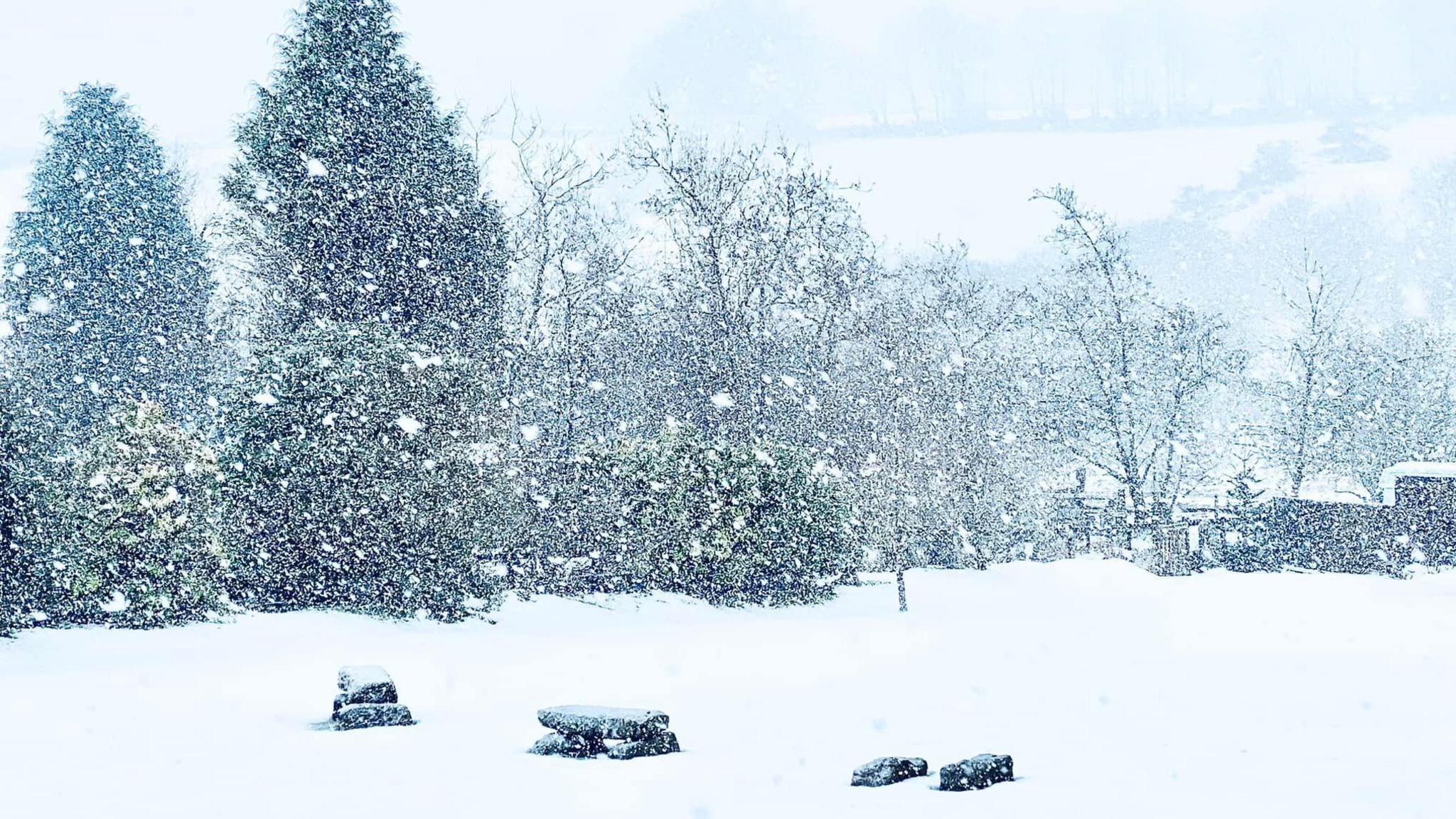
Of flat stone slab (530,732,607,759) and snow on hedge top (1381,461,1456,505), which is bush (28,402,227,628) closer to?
flat stone slab (530,732,607,759)

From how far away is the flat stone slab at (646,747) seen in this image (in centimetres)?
837

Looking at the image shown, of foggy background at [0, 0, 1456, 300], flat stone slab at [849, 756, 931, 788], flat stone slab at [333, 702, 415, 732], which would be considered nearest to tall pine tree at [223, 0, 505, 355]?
flat stone slab at [333, 702, 415, 732]

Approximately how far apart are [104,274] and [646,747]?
65.5ft

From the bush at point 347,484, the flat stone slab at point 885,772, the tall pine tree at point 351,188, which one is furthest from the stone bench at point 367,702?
the tall pine tree at point 351,188

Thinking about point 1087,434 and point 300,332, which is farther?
point 1087,434

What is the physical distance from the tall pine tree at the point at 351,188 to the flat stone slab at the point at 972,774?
1074 centimetres

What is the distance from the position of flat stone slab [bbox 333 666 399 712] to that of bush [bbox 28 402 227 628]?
4118 millimetres

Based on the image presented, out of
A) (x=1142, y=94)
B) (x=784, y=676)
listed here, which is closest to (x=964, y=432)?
(x=784, y=676)

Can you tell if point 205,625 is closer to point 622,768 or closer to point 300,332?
point 300,332

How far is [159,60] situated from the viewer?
317 feet

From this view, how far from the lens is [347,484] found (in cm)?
1403

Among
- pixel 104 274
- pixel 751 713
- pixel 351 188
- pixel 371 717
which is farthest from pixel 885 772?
pixel 104 274

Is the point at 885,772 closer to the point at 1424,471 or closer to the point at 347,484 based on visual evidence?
the point at 347,484

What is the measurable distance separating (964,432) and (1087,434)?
6.14 metres
